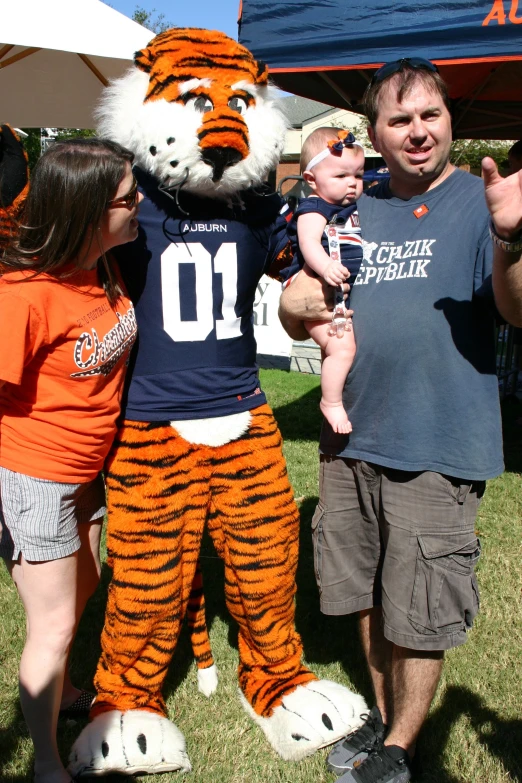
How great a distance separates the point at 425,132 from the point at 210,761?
7.41ft

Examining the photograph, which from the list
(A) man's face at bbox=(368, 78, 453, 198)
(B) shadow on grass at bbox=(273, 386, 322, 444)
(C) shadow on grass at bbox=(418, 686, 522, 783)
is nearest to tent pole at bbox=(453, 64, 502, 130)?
(B) shadow on grass at bbox=(273, 386, 322, 444)

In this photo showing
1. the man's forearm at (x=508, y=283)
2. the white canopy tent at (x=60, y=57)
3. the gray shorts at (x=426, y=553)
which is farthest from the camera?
Answer: the white canopy tent at (x=60, y=57)

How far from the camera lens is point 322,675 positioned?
2.93 metres

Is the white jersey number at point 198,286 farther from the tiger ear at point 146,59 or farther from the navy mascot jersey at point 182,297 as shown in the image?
the tiger ear at point 146,59

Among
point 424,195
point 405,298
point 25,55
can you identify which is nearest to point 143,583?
point 405,298

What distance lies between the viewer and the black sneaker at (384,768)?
2.24 meters

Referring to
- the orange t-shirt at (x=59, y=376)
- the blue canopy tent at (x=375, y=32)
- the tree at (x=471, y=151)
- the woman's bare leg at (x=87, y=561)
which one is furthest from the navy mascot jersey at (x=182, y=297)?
the tree at (x=471, y=151)

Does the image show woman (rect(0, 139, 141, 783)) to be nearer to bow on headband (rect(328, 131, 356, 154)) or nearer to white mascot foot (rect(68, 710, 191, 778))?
white mascot foot (rect(68, 710, 191, 778))

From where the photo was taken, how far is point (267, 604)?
2.55 meters

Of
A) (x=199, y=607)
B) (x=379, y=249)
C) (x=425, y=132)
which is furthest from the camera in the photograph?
(x=199, y=607)

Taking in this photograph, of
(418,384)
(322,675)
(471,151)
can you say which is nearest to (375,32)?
(418,384)

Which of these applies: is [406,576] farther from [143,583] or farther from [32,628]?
[32,628]

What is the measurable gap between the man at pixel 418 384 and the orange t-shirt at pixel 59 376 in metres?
0.69

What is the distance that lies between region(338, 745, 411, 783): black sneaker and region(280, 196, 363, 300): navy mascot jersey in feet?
5.20
